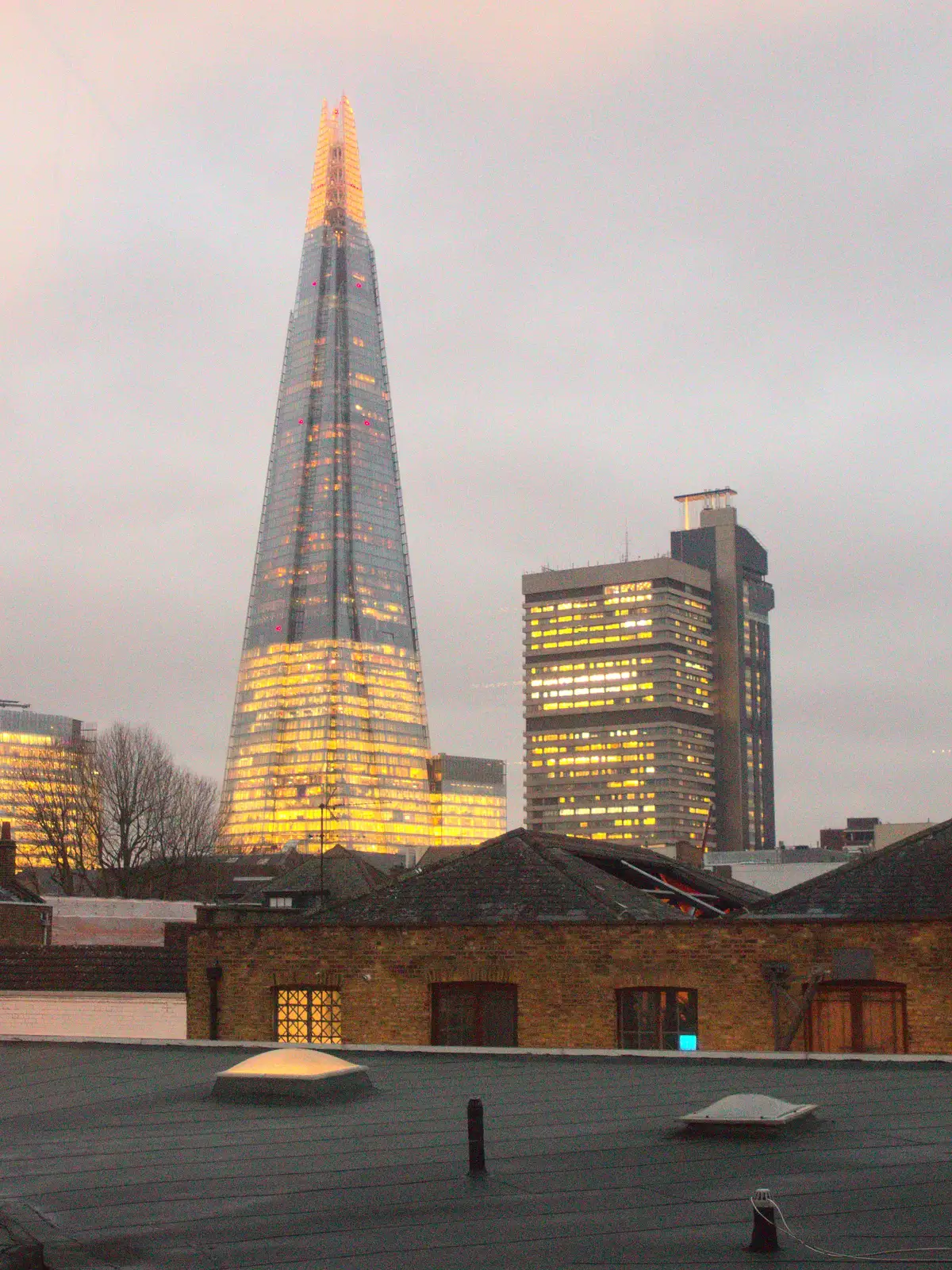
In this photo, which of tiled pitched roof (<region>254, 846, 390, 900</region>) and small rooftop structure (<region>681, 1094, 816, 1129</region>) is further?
tiled pitched roof (<region>254, 846, 390, 900</region>)

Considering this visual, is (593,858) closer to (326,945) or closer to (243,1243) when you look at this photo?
(326,945)

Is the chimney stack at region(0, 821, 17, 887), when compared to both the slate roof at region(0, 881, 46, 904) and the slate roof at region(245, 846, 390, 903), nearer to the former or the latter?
the slate roof at region(0, 881, 46, 904)

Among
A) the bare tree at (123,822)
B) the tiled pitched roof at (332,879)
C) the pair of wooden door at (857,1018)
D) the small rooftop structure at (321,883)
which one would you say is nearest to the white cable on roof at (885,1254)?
the pair of wooden door at (857,1018)

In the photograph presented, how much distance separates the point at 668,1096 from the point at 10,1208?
827 cm

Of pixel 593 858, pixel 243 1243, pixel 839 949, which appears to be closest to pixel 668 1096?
pixel 243 1243

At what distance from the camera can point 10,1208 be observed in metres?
10.2

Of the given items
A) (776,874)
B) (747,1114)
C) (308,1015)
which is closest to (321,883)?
(308,1015)

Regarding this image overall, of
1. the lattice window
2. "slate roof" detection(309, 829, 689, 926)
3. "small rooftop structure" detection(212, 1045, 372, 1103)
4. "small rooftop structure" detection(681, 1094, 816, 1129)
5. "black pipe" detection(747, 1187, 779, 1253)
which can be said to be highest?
"slate roof" detection(309, 829, 689, 926)

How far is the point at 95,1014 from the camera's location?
43875 millimetres

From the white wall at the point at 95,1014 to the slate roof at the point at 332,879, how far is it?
1373cm

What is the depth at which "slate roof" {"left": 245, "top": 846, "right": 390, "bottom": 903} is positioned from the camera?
59.8 m

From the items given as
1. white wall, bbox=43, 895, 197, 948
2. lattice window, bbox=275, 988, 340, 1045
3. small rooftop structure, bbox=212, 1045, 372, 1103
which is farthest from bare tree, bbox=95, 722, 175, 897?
small rooftop structure, bbox=212, 1045, 372, 1103

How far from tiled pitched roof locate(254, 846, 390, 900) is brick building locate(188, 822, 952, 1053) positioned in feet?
78.7

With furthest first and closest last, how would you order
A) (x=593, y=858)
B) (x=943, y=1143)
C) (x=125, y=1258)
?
(x=593, y=858) → (x=943, y=1143) → (x=125, y=1258)
